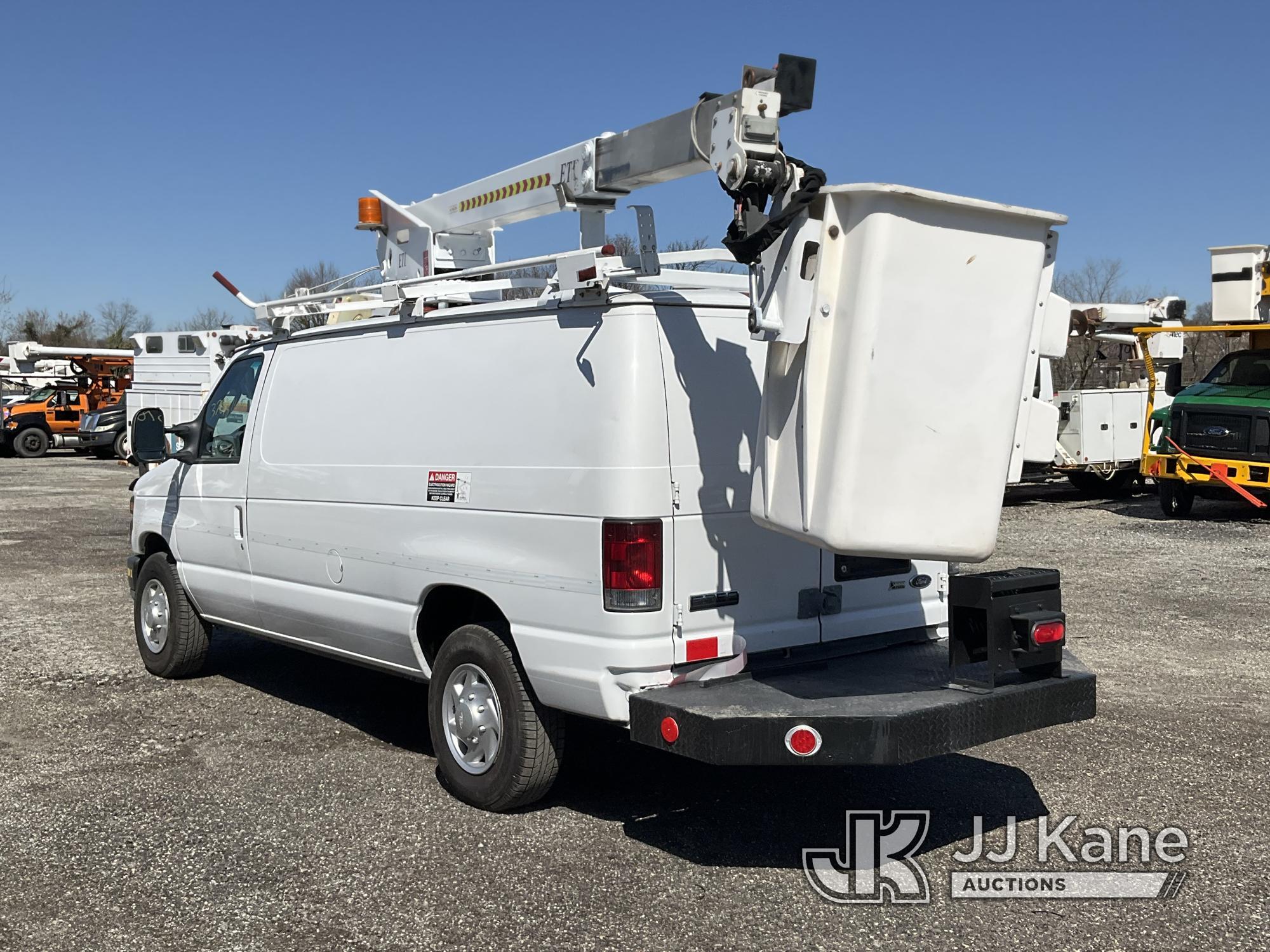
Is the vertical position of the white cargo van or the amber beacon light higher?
the amber beacon light

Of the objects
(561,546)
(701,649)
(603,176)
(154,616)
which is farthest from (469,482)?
(154,616)

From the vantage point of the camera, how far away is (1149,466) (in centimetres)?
1748

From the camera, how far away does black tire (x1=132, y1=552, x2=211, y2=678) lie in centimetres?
771

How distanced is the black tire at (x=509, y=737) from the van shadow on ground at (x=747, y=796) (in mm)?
239

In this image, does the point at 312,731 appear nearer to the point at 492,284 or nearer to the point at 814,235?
the point at 492,284

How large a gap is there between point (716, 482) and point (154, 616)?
4700 millimetres

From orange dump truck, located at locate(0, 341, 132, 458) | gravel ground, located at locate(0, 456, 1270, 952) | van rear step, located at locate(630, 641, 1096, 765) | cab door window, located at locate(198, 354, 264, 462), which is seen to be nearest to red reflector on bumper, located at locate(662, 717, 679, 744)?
van rear step, located at locate(630, 641, 1096, 765)

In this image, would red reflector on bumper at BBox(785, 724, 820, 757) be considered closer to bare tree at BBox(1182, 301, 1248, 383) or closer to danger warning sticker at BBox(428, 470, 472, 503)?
danger warning sticker at BBox(428, 470, 472, 503)

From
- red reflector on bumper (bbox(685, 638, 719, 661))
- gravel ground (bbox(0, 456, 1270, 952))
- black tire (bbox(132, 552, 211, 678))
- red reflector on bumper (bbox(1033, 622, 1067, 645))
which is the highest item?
red reflector on bumper (bbox(1033, 622, 1067, 645))

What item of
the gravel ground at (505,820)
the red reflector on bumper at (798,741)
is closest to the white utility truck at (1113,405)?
the gravel ground at (505,820)

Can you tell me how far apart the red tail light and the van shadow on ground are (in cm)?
105

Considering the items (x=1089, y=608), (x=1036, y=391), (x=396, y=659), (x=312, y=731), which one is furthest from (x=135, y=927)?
(x=1036, y=391)

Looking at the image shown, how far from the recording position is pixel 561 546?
496 centimetres

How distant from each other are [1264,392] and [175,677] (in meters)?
14.2
